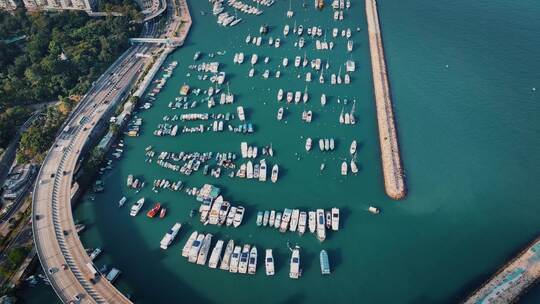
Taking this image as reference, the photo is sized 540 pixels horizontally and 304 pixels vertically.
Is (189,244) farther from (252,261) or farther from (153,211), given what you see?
(252,261)

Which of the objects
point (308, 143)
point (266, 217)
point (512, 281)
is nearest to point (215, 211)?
point (266, 217)

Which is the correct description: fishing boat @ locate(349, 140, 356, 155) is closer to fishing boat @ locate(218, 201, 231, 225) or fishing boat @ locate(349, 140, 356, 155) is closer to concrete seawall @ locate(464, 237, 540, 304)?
fishing boat @ locate(218, 201, 231, 225)

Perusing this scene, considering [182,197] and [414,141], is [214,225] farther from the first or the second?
[414,141]

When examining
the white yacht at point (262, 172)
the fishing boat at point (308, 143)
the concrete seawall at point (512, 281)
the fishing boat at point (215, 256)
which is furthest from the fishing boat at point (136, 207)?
the concrete seawall at point (512, 281)

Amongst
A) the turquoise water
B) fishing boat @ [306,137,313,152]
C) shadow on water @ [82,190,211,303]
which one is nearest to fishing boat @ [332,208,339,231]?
the turquoise water

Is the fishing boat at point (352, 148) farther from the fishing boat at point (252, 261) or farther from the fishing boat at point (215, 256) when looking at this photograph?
the fishing boat at point (215, 256)
